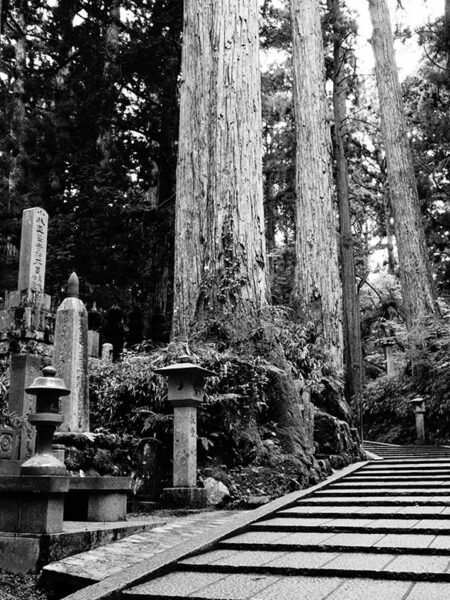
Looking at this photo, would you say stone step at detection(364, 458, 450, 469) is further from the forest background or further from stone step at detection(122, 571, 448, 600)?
the forest background

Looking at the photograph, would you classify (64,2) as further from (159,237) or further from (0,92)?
(159,237)

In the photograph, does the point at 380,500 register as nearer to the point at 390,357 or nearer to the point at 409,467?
the point at 409,467

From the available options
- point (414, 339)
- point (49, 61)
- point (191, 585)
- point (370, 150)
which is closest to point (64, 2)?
point (49, 61)

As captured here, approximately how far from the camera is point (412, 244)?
16672 millimetres

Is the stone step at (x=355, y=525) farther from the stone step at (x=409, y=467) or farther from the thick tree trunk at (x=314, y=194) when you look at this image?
the thick tree trunk at (x=314, y=194)

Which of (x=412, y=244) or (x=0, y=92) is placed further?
(x=0, y=92)

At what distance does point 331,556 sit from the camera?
12.2ft

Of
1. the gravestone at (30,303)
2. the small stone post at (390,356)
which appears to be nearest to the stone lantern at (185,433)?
the gravestone at (30,303)

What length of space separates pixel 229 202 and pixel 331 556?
535 centimetres

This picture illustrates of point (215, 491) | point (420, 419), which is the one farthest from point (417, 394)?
point (215, 491)

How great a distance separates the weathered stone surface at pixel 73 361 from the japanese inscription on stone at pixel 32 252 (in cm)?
530

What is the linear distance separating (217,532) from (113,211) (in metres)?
12.6

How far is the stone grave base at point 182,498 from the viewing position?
18.8 feet

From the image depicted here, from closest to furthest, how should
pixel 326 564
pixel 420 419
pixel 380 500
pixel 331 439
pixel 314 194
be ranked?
pixel 326 564, pixel 380 500, pixel 331 439, pixel 314 194, pixel 420 419
